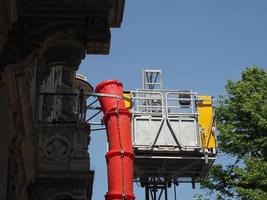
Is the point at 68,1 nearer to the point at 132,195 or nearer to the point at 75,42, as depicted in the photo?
the point at 75,42

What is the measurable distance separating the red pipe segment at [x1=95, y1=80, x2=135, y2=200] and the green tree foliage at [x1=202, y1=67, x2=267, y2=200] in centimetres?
595

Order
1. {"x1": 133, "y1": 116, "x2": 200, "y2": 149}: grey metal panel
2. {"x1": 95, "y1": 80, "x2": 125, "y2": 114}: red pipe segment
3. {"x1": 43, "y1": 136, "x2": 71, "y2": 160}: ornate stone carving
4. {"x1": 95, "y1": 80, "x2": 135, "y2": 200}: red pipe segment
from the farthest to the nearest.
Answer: {"x1": 133, "y1": 116, "x2": 200, "y2": 149}: grey metal panel < {"x1": 95, "y1": 80, "x2": 125, "y2": 114}: red pipe segment < {"x1": 95, "y1": 80, "x2": 135, "y2": 200}: red pipe segment < {"x1": 43, "y1": 136, "x2": 71, "y2": 160}: ornate stone carving

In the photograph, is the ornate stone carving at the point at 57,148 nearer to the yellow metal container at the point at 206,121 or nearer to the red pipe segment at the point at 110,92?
the red pipe segment at the point at 110,92

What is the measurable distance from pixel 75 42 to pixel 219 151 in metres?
14.7

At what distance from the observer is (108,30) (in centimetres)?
841

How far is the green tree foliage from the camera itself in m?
20.8

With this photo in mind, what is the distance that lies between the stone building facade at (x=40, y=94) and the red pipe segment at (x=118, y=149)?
157cm

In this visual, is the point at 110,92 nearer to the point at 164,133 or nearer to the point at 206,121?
the point at 164,133

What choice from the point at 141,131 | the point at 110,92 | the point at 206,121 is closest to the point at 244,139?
the point at 206,121

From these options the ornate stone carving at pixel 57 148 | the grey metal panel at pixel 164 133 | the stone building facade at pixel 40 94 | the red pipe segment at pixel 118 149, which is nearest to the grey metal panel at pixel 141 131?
the grey metal panel at pixel 164 133

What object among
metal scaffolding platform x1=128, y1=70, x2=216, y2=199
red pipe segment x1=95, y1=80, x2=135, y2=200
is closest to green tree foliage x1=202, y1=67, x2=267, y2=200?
metal scaffolding platform x1=128, y1=70, x2=216, y2=199

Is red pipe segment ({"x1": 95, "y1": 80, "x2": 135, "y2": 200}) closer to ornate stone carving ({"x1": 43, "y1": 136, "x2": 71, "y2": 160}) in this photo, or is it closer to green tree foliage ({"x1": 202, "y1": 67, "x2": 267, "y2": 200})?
ornate stone carving ({"x1": 43, "y1": 136, "x2": 71, "y2": 160})

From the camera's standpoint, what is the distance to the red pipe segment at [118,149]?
15383mm

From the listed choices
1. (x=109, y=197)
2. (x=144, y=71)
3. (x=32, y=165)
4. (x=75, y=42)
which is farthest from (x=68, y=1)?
(x=144, y=71)
